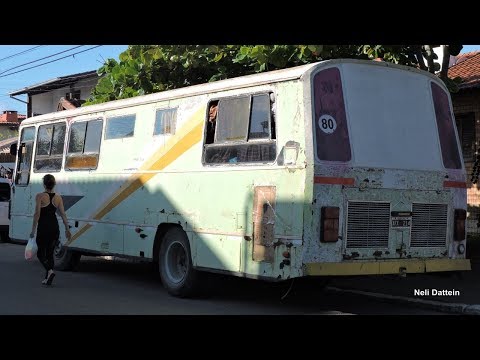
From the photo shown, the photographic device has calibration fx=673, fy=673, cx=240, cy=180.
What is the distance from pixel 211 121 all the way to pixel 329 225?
8.38 feet

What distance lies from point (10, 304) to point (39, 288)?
1.68m

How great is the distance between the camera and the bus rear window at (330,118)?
818 centimetres

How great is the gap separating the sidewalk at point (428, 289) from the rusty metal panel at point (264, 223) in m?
2.22

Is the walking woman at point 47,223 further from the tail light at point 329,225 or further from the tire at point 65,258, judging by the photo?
the tail light at point 329,225

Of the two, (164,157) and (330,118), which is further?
(164,157)

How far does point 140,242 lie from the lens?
10.7 meters

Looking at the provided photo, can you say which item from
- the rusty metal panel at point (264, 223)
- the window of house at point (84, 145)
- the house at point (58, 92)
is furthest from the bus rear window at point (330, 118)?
the house at point (58, 92)

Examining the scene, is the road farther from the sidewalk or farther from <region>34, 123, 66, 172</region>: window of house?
<region>34, 123, 66, 172</region>: window of house

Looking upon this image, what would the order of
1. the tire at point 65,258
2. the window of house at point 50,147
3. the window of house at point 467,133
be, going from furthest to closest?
the window of house at point 467,133 → the window of house at point 50,147 → the tire at point 65,258

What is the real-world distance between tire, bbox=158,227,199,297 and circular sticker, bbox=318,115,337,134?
2818 millimetres

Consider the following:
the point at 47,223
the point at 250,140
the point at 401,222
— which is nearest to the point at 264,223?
the point at 250,140

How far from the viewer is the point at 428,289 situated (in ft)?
34.4

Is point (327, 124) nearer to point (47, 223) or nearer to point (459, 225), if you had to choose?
point (459, 225)
